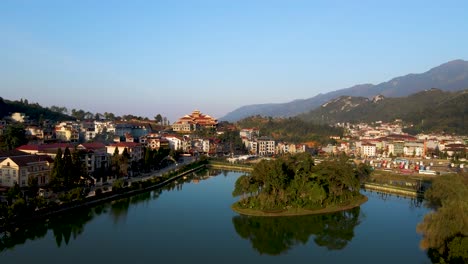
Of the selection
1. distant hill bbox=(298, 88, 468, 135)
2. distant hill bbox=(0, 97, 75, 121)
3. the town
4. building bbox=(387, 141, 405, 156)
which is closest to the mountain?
distant hill bbox=(298, 88, 468, 135)

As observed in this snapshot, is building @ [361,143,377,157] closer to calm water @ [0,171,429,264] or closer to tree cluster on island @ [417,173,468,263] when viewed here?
calm water @ [0,171,429,264]

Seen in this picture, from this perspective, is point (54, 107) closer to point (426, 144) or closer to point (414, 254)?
point (426, 144)

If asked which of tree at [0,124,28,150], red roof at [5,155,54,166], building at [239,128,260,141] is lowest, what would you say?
red roof at [5,155,54,166]

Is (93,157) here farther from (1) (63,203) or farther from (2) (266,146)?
(2) (266,146)

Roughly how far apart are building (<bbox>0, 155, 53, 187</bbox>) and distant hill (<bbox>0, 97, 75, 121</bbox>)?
1833 centimetres

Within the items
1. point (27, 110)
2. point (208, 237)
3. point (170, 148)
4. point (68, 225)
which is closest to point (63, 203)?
point (68, 225)

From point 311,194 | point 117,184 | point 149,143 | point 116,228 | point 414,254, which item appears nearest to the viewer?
point 414,254

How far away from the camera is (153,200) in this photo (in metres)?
16.4

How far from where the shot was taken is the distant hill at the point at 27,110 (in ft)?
108

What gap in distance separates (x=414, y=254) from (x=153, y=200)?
920 centimetres

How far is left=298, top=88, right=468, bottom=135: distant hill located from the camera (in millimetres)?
50094

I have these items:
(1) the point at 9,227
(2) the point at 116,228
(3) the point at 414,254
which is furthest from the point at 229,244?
(1) the point at 9,227

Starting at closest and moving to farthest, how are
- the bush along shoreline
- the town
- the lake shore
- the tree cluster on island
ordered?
the tree cluster on island, the bush along shoreline, the lake shore, the town

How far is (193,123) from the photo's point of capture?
42.0 m
